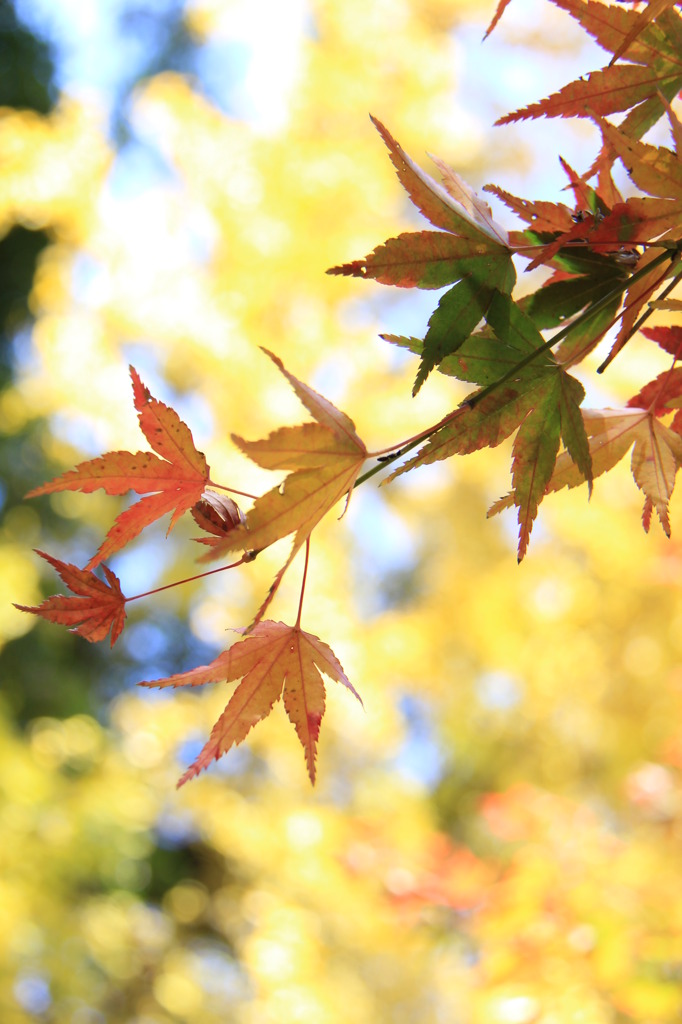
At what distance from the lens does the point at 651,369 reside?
5.96ft

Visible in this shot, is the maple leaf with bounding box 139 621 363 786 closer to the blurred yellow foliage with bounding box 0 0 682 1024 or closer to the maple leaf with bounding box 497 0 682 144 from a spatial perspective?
the maple leaf with bounding box 497 0 682 144

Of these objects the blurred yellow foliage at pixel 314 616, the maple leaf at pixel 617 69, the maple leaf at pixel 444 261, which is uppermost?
the blurred yellow foliage at pixel 314 616

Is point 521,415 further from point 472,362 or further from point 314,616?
point 314,616

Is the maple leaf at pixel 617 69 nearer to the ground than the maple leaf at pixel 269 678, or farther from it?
farther from it

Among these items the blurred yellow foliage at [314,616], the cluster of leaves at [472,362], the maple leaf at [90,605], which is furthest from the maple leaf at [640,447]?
the blurred yellow foliage at [314,616]

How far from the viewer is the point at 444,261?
0.75 ft

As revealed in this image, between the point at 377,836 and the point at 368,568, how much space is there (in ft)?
6.01

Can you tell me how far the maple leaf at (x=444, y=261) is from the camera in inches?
8.8

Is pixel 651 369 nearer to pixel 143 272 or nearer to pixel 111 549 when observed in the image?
pixel 143 272

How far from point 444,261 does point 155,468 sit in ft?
0.33

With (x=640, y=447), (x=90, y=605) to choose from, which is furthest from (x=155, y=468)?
(x=640, y=447)

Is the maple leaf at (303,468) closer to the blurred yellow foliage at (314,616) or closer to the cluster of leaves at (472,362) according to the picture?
the cluster of leaves at (472,362)

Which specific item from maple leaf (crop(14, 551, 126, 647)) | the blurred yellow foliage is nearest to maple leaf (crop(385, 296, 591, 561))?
maple leaf (crop(14, 551, 126, 647))

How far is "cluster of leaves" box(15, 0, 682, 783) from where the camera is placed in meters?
0.22
